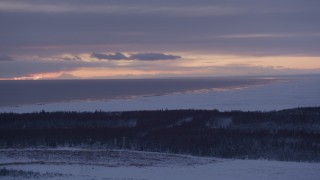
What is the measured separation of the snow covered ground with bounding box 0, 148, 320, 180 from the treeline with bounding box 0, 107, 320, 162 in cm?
236

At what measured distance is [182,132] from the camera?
31312 millimetres

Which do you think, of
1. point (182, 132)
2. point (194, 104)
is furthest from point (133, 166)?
point (194, 104)

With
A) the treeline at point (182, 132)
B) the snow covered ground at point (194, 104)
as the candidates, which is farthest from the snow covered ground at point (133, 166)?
the snow covered ground at point (194, 104)

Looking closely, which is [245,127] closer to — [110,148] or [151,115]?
[151,115]

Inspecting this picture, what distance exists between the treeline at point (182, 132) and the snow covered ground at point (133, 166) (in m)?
2.36

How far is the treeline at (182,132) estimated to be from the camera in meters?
25.7

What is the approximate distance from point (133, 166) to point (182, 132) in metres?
10.9

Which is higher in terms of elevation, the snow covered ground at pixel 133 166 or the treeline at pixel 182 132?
the treeline at pixel 182 132

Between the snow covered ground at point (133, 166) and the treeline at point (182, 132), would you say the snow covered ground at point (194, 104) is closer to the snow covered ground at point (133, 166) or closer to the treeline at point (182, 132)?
the treeline at point (182, 132)

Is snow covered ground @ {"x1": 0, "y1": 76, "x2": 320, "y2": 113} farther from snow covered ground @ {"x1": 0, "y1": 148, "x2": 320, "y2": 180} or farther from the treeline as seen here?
snow covered ground @ {"x1": 0, "y1": 148, "x2": 320, "y2": 180}

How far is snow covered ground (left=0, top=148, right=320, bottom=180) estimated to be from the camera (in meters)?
18.4

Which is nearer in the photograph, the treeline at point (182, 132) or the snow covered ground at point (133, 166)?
the snow covered ground at point (133, 166)

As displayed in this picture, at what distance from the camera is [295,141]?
27250 mm

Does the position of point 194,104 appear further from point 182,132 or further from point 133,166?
point 133,166
